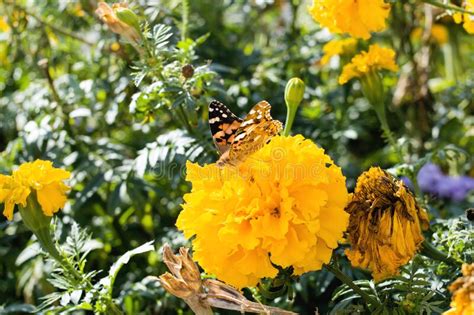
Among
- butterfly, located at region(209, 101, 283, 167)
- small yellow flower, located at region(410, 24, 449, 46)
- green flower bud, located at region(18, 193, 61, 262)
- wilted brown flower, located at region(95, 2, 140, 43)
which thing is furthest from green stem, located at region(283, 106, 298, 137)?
small yellow flower, located at region(410, 24, 449, 46)

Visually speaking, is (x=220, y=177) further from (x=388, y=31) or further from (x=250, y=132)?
(x=388, y=31)

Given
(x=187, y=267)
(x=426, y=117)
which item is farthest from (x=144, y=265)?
(x=426, y=117)

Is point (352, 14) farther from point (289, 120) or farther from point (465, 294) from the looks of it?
point (465, 294)

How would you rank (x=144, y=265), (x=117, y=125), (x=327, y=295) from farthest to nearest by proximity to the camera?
(x=117, y=125) < (x=144, y=265) < (x=327, y=295)

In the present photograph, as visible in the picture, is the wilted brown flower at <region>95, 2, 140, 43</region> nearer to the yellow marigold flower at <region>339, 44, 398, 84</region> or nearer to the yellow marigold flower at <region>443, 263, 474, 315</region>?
the yellow marigold flower at <region>339, 44, 398, 84</region>

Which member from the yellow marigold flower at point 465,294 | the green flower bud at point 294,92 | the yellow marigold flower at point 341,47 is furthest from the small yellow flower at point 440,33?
the yellow marigold flower at point 465,294

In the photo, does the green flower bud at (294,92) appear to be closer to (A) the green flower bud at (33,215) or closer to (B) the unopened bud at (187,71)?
(B) the unopened bud at (187,71)

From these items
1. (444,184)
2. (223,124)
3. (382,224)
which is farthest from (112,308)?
(444,184)
